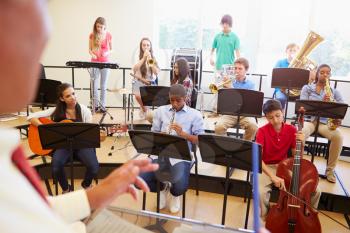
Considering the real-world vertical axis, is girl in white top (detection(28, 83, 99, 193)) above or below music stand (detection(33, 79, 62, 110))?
below

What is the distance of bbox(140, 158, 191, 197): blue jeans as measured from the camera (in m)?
3.39

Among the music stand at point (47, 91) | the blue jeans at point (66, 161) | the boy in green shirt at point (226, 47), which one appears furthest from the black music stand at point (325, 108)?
the music stand at point (47, 91)

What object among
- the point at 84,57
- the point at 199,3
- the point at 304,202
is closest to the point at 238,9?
the point at 199,3

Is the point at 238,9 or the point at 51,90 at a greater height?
the point at 238,9

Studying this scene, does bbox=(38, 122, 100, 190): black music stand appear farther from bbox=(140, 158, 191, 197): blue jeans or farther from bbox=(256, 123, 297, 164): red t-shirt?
bbox=(256, 123, 297, 164): red t-shirt

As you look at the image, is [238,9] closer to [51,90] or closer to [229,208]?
[51,90]

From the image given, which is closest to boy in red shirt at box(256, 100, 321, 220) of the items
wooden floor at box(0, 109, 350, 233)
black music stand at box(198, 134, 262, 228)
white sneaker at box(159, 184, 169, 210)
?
wooden floor at box(0, 109, 350, 233)

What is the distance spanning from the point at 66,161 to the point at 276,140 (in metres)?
2.42

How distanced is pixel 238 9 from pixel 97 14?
337cm

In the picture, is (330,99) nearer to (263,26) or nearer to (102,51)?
(263,26)

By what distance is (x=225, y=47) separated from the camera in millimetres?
6629

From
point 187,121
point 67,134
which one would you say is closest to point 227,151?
point 187,121

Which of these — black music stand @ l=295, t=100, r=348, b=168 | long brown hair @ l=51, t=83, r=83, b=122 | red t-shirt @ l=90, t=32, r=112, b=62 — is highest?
red t-shirt @ l=90, t=32, r=112, b=62

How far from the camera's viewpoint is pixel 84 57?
8.13m
